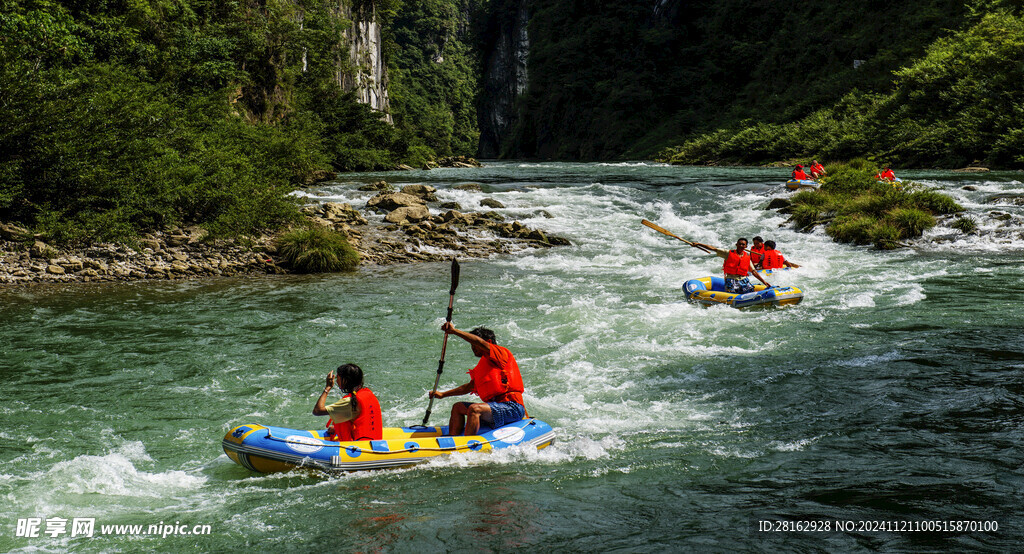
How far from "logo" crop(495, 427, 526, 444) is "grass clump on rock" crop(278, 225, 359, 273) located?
8.57 meters

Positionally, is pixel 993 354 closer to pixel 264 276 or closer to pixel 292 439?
pixel 292 439

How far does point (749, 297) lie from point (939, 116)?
75.7 ft

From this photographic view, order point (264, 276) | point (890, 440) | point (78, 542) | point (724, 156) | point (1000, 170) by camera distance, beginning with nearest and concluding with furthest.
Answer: point (78, 542), point (890, 440), point (264, 276), point (1000, 170), point (724, 156)

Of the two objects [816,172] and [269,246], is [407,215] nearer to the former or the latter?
[269,246]

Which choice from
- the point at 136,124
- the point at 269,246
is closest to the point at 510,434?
the point at 269,246

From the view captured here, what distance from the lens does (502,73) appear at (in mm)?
79500

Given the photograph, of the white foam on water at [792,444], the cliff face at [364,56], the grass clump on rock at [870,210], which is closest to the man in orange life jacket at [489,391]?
the white foam on water at [792,444]

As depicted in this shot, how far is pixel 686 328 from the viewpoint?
9.82 m

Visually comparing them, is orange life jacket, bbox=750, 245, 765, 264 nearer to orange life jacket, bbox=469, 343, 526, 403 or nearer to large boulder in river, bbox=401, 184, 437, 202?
orange life jacket, bbox=469, 343, 526, 403

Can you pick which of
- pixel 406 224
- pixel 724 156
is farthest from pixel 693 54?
pixel 406 224

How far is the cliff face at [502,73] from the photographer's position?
250 feet

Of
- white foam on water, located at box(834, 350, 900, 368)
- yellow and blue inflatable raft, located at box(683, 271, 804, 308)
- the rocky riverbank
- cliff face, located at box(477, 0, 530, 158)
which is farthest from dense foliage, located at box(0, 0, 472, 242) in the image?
cliff face, located at box(477, 0, 530, 158)

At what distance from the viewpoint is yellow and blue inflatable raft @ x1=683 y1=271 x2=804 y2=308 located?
10.8 meters

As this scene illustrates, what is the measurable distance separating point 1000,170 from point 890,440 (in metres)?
22.6
